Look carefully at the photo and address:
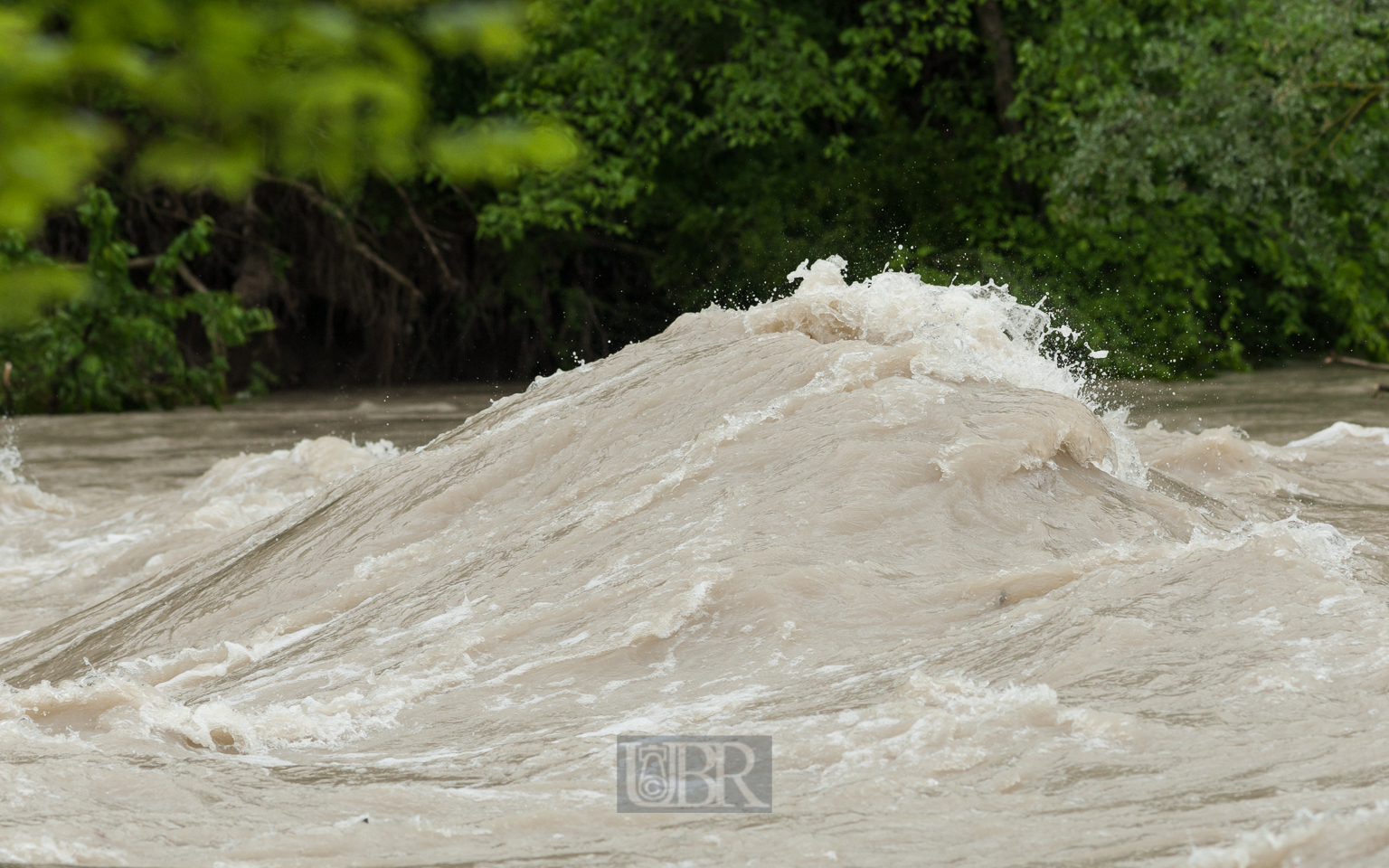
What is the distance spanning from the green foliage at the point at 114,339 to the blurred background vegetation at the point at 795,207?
3 cm

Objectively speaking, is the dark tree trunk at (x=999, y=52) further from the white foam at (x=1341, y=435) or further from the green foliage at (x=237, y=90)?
the green foliage at (x=237, y=90)

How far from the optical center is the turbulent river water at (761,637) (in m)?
3.41

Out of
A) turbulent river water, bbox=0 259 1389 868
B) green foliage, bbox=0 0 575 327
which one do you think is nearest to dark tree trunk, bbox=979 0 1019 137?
turbulent river water, bbox=0 259 1389 868

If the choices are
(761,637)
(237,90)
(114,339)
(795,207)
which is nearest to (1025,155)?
(795,207)

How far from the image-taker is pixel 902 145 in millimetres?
18172

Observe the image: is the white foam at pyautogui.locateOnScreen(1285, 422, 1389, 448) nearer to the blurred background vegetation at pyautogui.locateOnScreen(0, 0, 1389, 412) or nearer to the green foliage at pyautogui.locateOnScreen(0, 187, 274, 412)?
the blurred background vegetation at pyautogui.locateOnScreen(0, 0, 1389, 412)

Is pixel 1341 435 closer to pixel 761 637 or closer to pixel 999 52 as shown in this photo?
pixel 761 637

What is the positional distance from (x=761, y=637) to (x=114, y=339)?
12.6 meters

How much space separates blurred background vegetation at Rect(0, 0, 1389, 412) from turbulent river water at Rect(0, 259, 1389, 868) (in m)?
6.37

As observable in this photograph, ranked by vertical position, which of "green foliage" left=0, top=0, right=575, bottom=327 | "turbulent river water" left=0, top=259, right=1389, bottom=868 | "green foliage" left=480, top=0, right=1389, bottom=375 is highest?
"green foliage" left=480, top=0, right=1389, bottom=375

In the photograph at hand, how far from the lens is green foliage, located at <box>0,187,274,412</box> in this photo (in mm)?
15047

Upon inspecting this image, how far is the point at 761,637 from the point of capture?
472 cm

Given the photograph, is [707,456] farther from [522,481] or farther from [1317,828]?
[1317,828]

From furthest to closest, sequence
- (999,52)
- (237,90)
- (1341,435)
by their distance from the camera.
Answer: (999,52) → (1341,435) → (237,90)
